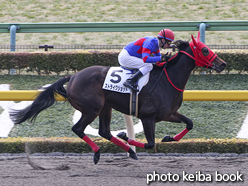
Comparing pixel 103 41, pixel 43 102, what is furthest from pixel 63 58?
pixel 103 41

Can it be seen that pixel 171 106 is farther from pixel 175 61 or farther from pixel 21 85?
pixel 21 85

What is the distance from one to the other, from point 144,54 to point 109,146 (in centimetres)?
155

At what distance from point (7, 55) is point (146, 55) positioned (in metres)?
4.50

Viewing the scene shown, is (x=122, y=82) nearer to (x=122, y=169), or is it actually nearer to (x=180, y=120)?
(x=180, y=120)

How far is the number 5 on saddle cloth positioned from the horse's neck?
0.34m

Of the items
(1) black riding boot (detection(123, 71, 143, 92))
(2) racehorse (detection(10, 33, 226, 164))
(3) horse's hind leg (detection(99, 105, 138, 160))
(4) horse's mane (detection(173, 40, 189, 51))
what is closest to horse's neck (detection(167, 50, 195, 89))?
(2) racehorse (detection(10, 33, 226, 164))

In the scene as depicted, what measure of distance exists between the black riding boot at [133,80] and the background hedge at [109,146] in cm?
112

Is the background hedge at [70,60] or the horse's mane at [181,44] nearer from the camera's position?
the horse's mane at [181,44]

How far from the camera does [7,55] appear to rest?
26.5ft

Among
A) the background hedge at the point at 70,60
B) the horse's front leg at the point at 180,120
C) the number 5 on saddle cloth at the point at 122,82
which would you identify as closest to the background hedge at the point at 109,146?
the horse's front leg at the point at 180,120

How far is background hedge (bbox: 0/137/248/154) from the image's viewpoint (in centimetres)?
529

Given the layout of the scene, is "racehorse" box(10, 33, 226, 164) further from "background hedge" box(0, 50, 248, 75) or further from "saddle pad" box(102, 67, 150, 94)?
"background hedge" box(0, 50, 248, 75)

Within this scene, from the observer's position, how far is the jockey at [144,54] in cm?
462

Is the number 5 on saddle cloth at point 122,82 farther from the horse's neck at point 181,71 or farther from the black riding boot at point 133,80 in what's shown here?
the horse's neck at point 181,71
